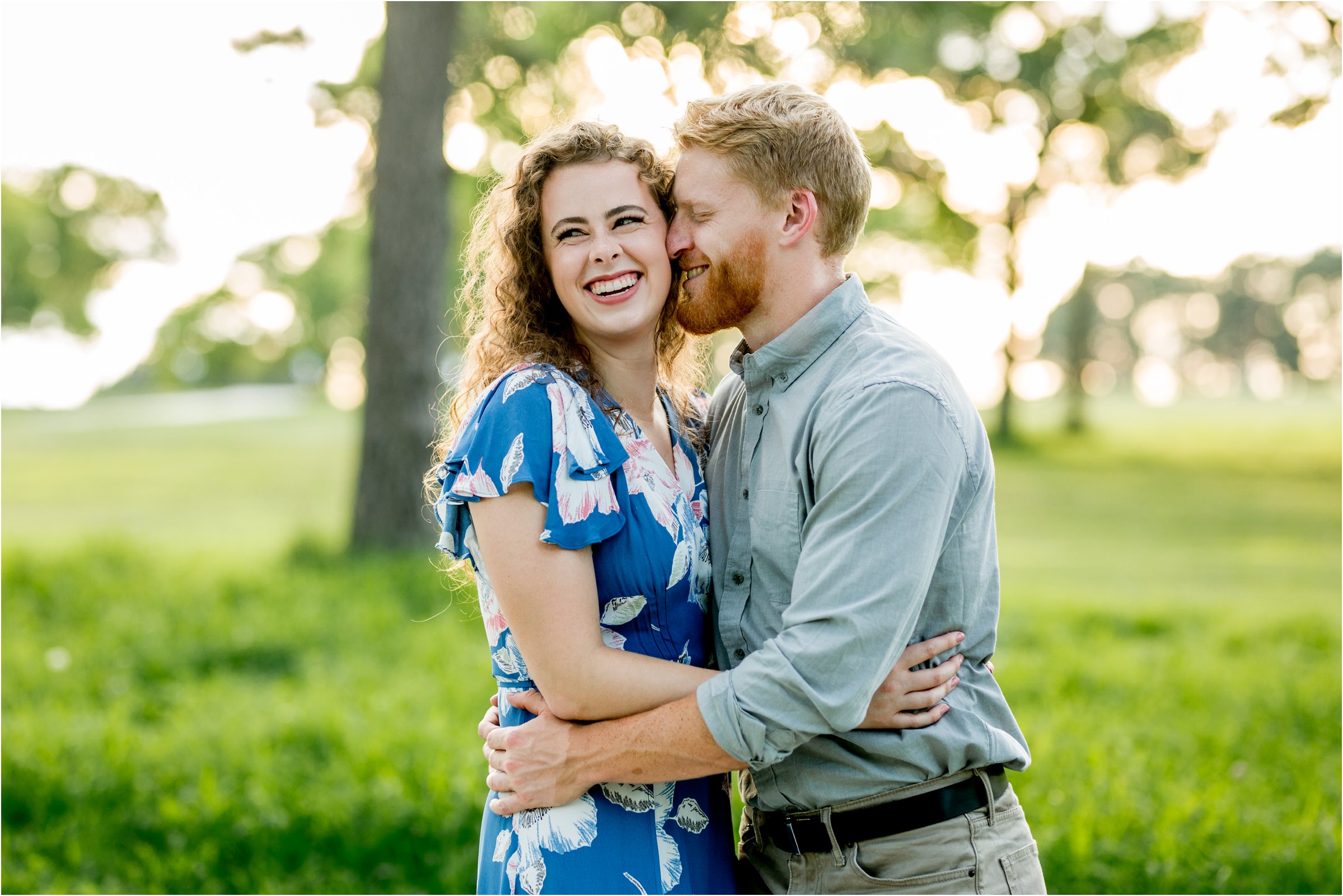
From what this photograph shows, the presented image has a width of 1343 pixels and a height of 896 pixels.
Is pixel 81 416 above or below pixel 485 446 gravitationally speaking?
below

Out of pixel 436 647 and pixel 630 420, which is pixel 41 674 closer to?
pixel 436 647

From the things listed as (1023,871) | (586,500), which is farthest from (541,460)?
(1023,871)

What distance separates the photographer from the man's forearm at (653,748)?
213 cm

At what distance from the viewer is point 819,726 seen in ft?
6.72

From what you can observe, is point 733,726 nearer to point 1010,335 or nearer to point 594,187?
point 594,187

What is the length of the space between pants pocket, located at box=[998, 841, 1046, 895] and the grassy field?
1871 millimetres

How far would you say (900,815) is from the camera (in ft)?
7.29

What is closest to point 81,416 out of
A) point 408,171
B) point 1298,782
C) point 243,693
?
point 408,171

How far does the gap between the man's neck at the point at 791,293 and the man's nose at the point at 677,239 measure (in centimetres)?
20

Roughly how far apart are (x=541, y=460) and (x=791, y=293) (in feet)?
2.34

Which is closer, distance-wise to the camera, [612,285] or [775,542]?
[775,542]

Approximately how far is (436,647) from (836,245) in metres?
4.68

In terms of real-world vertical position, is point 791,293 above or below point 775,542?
above

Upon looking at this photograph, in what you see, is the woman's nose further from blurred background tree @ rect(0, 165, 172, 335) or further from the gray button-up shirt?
blurred background tree @ rect(0, 165, 172, 335)
